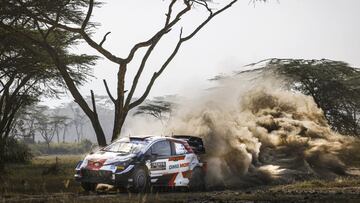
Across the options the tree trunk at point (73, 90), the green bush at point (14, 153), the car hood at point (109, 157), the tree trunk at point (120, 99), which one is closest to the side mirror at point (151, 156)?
the car hood at point (109, 157)

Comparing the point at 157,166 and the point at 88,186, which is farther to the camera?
the point at 157,166

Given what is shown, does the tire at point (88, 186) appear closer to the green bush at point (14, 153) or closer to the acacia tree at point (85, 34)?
the acacia tree at point (85, 34)

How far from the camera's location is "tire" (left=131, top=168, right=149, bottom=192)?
15484 mm

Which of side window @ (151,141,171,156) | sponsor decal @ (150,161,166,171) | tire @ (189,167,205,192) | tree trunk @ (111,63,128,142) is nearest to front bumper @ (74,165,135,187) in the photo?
sponsor decal @ (150,161,166,171)

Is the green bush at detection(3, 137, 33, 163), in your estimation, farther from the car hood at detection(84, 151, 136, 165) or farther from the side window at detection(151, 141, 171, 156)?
the car hood at detection(84, 151, 136, 165)

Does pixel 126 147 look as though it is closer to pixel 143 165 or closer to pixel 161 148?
pixel 143 165

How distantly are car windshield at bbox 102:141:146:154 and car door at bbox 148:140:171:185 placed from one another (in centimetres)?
36

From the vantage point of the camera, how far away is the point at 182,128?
23.9m

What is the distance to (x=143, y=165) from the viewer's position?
15.8 metres

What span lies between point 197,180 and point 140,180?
266cm

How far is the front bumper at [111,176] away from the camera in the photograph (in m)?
15.1

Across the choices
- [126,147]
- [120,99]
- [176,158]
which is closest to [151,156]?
[126,147]

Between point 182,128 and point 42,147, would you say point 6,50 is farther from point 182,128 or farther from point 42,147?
point 42,147

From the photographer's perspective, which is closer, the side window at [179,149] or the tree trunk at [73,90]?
the side window at [179,149]
